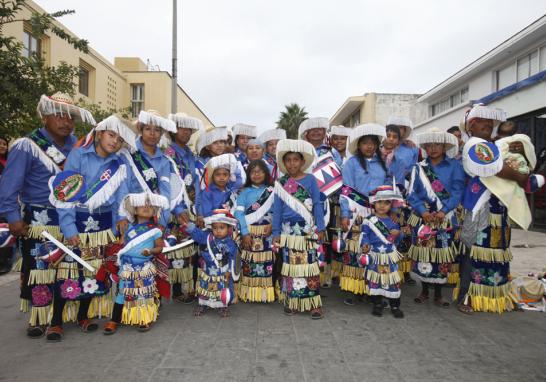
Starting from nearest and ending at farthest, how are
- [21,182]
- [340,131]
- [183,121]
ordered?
[21,182]
[183,121]
[340,131]

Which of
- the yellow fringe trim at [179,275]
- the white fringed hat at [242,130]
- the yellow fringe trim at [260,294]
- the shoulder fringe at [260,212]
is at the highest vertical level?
the white fringed hat at [242,130]

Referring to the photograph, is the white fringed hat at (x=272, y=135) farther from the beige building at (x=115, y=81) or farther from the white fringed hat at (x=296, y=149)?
the beige building at (x=115, y=81)

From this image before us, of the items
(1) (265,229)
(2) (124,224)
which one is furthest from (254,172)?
(2) (124,224)

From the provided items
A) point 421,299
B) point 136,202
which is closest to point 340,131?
point 421,299

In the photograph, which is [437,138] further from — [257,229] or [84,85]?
[84,85]

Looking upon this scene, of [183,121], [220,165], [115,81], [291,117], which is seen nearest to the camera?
[220,165]

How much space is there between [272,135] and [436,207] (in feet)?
8.34

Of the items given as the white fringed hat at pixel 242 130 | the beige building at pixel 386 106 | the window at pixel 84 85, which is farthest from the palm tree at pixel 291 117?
the white fringed hat at pixel 242 130

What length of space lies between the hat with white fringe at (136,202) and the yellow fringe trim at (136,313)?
785 mm

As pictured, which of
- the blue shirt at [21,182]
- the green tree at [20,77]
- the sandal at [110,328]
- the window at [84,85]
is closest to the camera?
the blue shirt at [21,182]

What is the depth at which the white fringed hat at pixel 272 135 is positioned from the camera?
225 inches

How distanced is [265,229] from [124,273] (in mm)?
1569

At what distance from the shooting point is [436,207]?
14.3 feet

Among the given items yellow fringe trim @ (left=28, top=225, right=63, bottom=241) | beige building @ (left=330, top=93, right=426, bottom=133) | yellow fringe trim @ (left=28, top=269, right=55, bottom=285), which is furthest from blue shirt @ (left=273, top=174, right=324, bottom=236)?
beige building @ (left=330, top=93, right=426, bottom=133)
